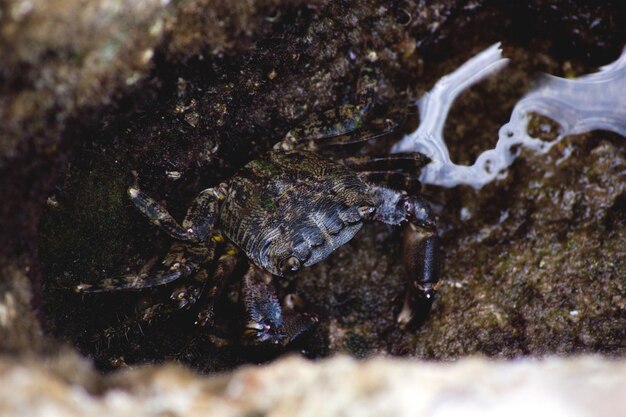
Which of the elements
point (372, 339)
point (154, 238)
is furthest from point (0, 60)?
point (372, 339)

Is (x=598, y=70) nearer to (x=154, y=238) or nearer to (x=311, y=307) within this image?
(x=311, y=307)

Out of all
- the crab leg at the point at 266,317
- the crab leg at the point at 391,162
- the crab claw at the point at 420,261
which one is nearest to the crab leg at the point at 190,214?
the crab leg at the point at 266,317

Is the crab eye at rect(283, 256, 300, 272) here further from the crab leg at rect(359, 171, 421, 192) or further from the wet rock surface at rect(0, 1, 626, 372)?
the crab leg at rect(359, 171, 421, 192)

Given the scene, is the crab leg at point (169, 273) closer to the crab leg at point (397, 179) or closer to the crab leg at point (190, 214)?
the crab leg at point (190, 214)

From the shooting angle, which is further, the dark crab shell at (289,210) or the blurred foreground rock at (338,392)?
the dark crab shell at (289,210)

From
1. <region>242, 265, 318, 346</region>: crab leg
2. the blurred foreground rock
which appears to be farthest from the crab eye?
the blurred foreground rock

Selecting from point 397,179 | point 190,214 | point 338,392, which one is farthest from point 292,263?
point 338,392

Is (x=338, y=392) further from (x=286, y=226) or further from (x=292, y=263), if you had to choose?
(x=286, y=226)
